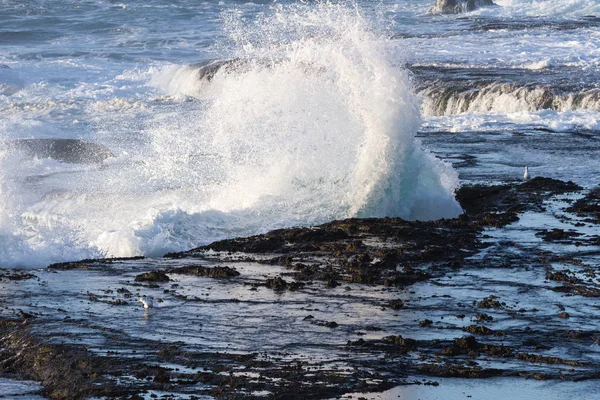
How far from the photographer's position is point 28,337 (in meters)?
9.01

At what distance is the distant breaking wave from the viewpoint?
82.1 ft

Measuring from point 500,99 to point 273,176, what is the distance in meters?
11.8

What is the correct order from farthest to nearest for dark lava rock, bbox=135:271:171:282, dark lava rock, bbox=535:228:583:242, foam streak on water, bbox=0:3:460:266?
foam streak on water, bbox=0:3:460:266, dark lava rock, bbox=535:228:583:242, dark lava rock, bbox=135:271:171:282

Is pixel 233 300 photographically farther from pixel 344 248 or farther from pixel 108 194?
pixel 108 194

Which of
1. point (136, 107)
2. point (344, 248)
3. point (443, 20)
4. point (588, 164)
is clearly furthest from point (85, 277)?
point (443, 20)

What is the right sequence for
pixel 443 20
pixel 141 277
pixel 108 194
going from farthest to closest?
pixel 443 20, pixel 108 194, pixel 141 277

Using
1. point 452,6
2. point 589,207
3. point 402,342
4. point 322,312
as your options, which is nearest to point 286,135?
point 589,207

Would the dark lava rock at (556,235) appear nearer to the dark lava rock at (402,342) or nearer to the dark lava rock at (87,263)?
the dark lava rock at (402,342)

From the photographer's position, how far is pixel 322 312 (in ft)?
31.9

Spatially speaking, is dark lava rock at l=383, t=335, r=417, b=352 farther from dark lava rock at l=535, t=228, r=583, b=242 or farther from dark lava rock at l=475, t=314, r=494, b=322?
dark lava rock at l=535, t=228, r=583, b=242

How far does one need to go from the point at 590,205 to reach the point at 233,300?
6.13m

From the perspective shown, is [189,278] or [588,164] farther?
[588,164]

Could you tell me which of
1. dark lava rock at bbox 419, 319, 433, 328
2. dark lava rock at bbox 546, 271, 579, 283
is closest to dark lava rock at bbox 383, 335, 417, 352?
dark lava rock at bbox 419, 319, 433, 328

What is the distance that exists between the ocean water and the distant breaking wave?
0.05 metres
